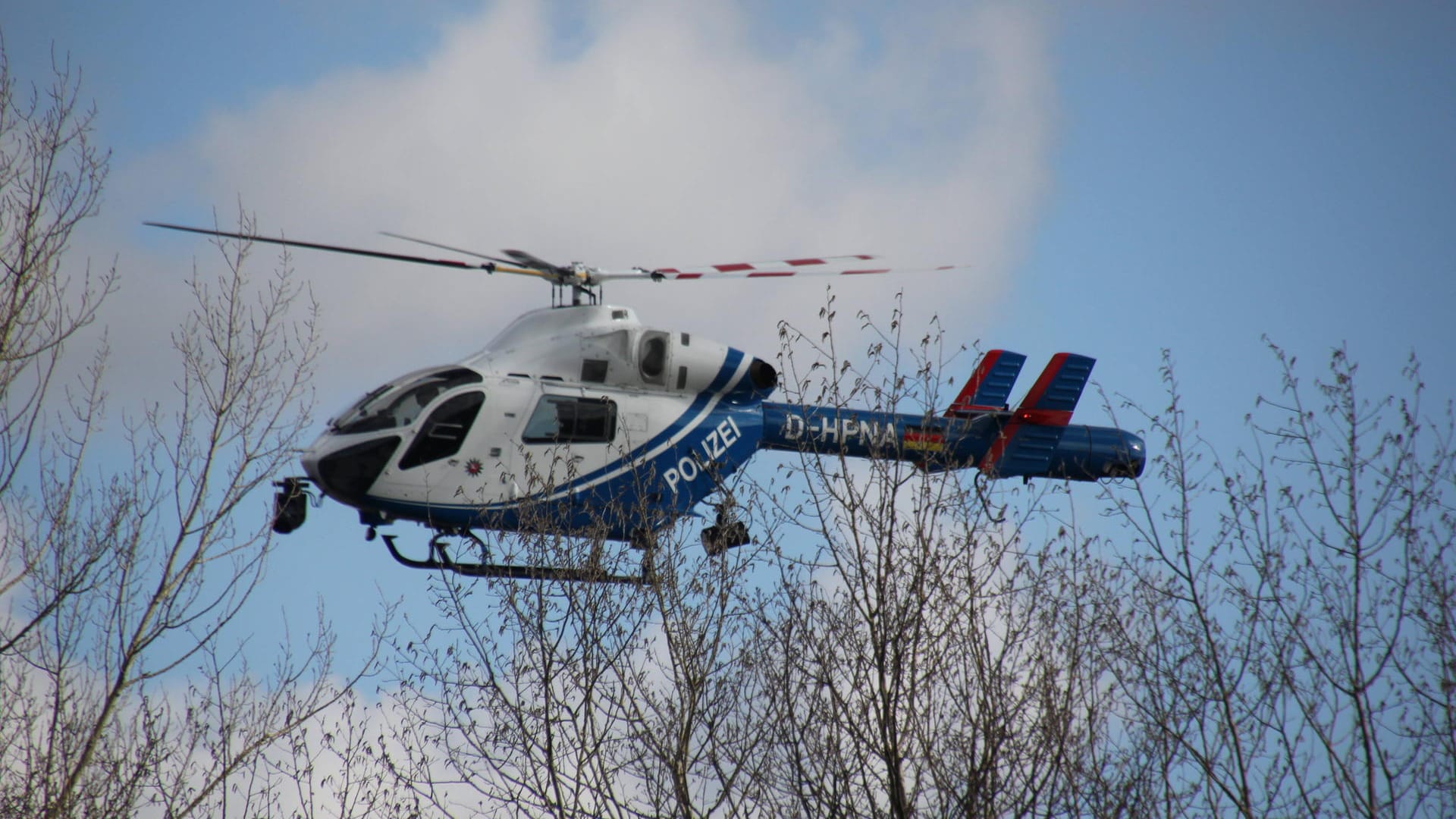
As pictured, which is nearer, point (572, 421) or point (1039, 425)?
point (572, 421)

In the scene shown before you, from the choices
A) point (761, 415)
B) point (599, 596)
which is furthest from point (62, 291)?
point (761, 415)

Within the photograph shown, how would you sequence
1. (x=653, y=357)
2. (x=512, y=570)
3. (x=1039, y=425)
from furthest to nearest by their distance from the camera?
(x=1039, y=425)
(x=653, y=357)
(x=512, y=570)

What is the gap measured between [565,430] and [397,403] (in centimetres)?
183

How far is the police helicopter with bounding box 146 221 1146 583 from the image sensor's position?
47.4ft

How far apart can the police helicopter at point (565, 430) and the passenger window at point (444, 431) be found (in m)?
0.01

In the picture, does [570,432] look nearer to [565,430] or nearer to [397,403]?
[565,430]

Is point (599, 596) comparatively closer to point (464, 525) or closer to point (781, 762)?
point (781, 762)

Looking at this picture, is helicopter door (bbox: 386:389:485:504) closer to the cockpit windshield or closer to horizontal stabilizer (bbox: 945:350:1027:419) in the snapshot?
the cockpit windshield

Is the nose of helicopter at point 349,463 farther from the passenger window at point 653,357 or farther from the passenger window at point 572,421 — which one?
the passenger window at point 653,357

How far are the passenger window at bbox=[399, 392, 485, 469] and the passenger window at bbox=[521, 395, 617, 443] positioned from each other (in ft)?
2.09

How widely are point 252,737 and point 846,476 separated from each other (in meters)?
6.90

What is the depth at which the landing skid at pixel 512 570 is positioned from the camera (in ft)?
38.9

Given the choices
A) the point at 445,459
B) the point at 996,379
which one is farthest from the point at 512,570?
the point at 996,379

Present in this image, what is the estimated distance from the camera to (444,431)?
47.9 ft
